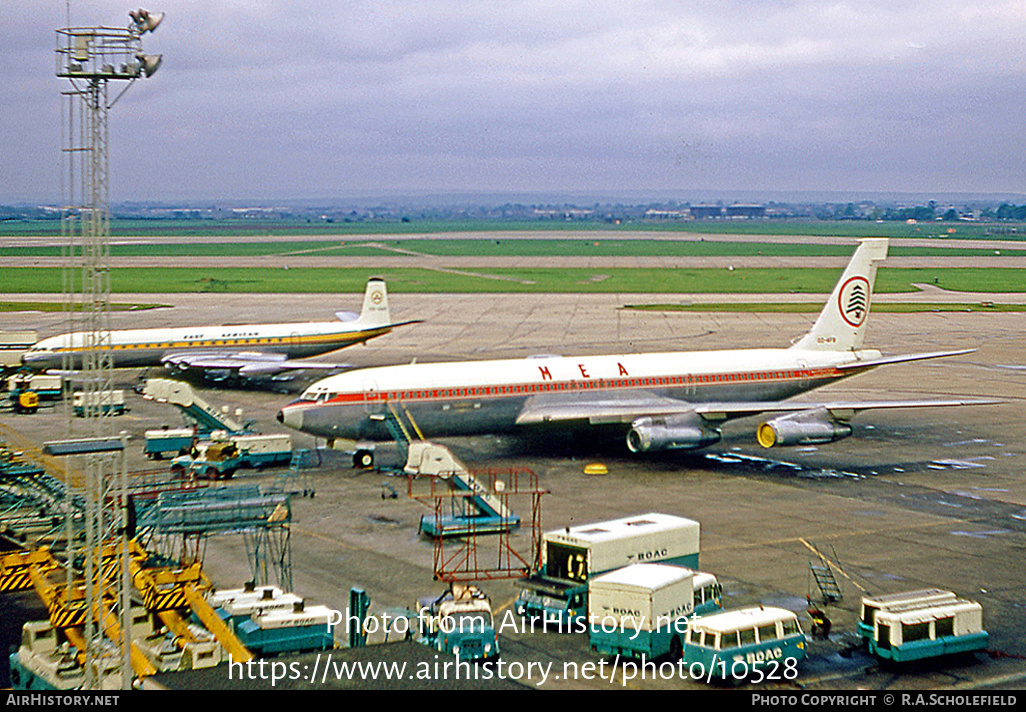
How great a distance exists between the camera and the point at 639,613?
83.1 feet

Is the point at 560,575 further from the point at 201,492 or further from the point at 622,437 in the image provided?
the point at 622,437

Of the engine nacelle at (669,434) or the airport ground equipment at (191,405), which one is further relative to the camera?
the airport ground equipment at (191,405)

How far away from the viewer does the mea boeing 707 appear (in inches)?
1847

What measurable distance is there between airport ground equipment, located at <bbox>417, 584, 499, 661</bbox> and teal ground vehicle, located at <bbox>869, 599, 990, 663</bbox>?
9131mm

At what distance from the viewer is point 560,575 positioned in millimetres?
29375

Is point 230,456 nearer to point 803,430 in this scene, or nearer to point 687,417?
point 687,417

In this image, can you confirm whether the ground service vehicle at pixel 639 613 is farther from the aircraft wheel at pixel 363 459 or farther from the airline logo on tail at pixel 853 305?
the airline logo on tail at pixel 853 305

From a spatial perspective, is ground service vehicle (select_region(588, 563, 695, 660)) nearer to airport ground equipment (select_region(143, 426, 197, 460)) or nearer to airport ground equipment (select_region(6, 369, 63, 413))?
airport ground equipment (select_region(143, 426, 197, 460))

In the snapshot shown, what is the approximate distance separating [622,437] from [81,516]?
86.9 feet

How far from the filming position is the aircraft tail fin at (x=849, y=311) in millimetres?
56750

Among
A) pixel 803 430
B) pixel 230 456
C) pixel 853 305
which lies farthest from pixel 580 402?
pixel 853 305

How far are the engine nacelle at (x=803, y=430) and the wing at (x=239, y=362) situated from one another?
3027 cm

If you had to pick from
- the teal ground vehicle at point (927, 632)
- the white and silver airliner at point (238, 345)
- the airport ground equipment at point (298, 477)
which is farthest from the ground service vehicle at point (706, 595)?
the white and silver airliner at point (238, 345)

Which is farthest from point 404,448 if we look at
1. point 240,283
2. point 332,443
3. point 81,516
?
point 240,283
